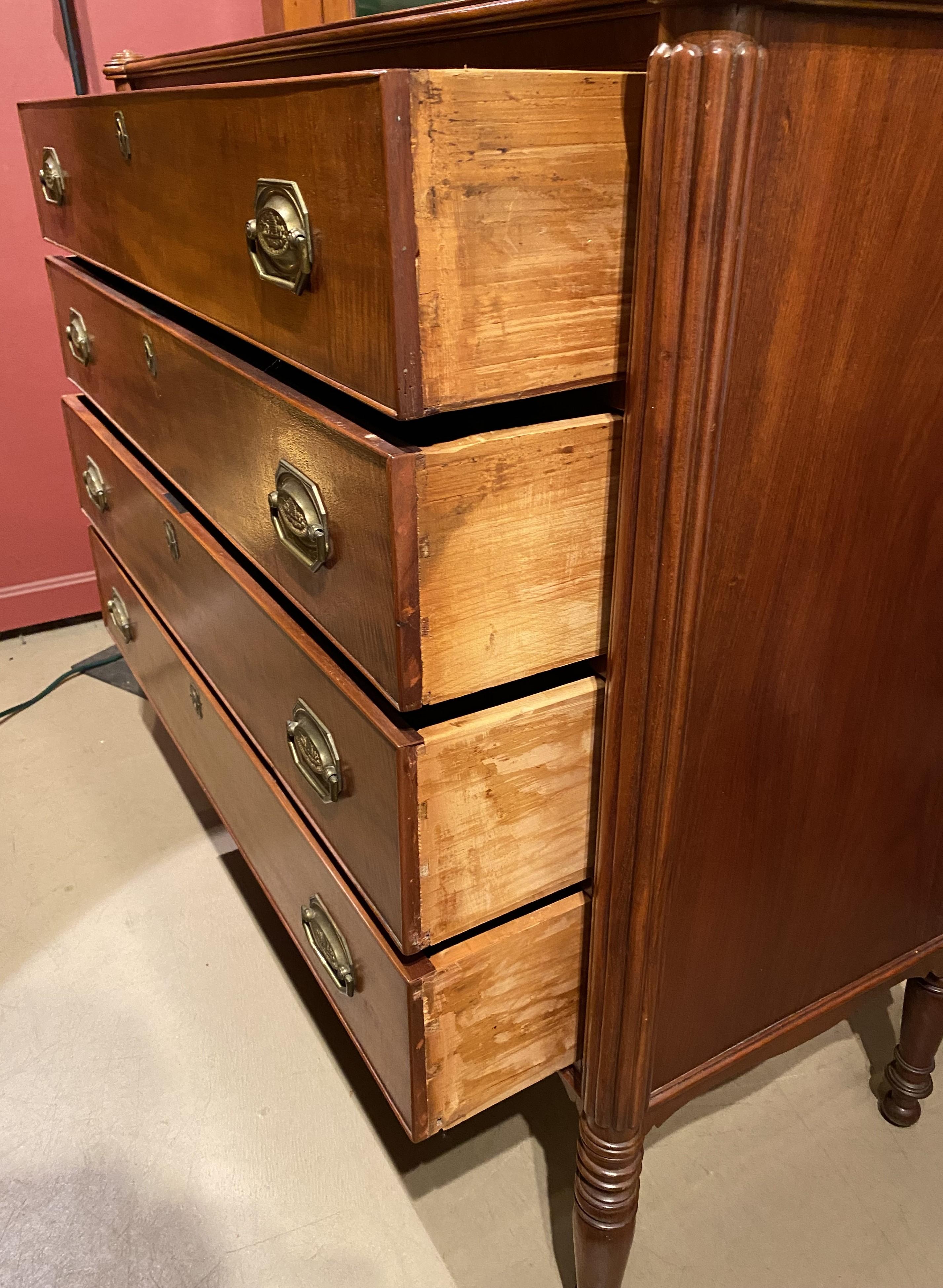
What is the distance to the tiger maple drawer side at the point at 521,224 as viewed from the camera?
0.41m

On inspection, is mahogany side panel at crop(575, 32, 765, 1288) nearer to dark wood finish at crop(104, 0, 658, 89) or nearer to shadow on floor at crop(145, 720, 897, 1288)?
dark wood finish at crop(104, 0, 658, 89)

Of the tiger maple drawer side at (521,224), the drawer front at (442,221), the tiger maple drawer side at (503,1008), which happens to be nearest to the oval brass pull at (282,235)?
the drawer front at (442,221)

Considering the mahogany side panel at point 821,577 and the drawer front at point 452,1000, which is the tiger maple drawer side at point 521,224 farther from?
the drawer front at point 452,1000

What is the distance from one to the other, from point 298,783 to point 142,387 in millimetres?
413

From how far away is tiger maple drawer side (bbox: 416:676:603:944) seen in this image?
1.83 ft

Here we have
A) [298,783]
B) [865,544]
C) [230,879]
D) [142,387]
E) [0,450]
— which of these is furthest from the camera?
[0,450]

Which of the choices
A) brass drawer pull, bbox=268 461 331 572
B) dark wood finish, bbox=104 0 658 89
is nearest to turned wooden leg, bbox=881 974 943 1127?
brass drawer pull, bbox=268 461 331 572

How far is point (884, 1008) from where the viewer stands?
44.4 inches

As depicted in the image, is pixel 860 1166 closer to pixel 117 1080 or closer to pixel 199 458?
pixel 117 1080

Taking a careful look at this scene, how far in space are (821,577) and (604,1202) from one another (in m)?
0.50

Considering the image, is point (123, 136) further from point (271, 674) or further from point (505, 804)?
point (505, 804)

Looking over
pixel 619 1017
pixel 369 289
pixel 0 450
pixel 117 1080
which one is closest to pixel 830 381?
pixel 369 289

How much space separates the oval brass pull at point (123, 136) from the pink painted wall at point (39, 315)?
918mm

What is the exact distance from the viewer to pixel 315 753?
68 centimetres
